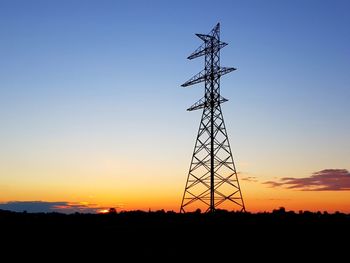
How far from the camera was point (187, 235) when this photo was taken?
88.6 ft

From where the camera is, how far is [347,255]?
22766 mm

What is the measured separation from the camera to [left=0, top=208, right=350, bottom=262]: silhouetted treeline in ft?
77.3

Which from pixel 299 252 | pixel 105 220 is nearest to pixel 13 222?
pixel 105 220

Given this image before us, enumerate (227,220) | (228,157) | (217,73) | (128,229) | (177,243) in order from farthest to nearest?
1. (217,73)
2. (228,157)
3. (227,220)
4. (128,229)
5. (177,243)

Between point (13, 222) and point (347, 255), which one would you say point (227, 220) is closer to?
point (347, 255)

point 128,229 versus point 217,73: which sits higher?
point 217,73

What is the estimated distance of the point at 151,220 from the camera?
3319 centimetres

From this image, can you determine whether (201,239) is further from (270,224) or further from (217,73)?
(217,73)

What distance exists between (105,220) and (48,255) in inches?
437

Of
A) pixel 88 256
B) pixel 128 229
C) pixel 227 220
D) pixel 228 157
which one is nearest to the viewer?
pixel 88 256

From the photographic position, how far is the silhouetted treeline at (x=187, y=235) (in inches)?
927

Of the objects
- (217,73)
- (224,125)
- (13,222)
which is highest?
(217,73)

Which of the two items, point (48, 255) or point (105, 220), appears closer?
point (48, 255)

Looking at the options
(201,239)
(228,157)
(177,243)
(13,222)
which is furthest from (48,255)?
(228,157)
